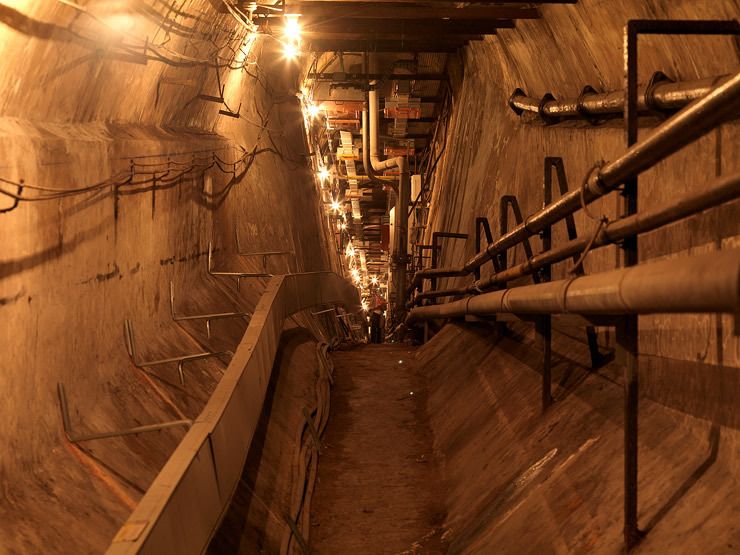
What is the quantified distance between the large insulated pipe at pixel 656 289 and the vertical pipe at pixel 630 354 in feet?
0.81

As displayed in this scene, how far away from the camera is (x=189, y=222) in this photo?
31.8ft

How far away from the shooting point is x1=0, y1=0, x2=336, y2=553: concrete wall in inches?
183

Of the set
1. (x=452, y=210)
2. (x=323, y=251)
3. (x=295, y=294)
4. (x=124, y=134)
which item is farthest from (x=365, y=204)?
(x=124, y=134)

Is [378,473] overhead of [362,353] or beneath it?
beneath

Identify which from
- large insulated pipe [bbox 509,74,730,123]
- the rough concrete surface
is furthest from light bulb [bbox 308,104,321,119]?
the rough concrete surface

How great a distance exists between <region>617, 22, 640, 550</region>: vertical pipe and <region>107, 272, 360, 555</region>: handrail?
6.60ft

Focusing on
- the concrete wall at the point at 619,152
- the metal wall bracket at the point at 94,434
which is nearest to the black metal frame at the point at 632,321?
the concrete wall at the point at 619,152

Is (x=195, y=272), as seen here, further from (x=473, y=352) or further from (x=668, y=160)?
(x=668, y=160)

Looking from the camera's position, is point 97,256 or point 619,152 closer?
point 97,256

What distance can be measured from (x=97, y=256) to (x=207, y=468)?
2.26 meters

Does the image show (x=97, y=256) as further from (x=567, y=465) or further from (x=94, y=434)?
(x=567, y=465)

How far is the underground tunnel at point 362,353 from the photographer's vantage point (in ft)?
12.8

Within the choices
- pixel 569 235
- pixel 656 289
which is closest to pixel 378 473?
pixel 569 235

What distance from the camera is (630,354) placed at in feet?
12.7
